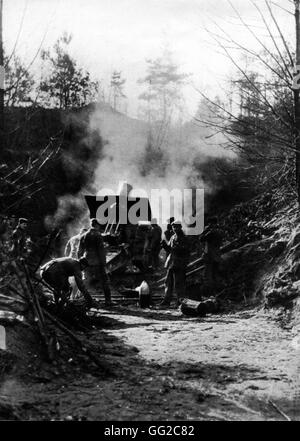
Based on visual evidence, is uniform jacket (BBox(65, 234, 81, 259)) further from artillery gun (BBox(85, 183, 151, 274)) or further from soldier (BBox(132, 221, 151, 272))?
soldier (BBox(132, 221, 151, 272))

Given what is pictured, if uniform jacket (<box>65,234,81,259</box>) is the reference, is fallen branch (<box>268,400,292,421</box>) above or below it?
below

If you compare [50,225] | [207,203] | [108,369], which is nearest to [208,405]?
[108,369]

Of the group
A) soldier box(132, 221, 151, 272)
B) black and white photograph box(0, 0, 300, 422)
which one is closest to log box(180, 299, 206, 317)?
black and white photograph box(0, 0, 300, 422)

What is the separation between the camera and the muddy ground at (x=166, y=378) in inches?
205

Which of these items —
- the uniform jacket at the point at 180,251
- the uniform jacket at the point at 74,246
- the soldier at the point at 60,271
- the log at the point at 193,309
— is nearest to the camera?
the soldier at the point at 60,271

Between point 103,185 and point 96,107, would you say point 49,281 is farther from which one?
point 96,107

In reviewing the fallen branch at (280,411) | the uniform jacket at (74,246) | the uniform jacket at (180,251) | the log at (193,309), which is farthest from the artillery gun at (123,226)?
the fallen branch at (280,411)

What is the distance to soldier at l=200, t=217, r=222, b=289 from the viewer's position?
12695mm

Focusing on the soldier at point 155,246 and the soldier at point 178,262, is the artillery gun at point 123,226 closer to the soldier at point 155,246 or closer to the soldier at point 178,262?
the soldier at point 155,246

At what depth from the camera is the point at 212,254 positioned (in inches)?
502

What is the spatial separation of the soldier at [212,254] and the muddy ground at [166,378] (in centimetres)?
365

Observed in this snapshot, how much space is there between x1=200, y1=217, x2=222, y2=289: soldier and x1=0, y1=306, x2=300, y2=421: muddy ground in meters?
3.65

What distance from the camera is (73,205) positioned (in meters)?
29.1

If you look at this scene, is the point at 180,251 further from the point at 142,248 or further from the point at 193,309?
the point at 142,248
